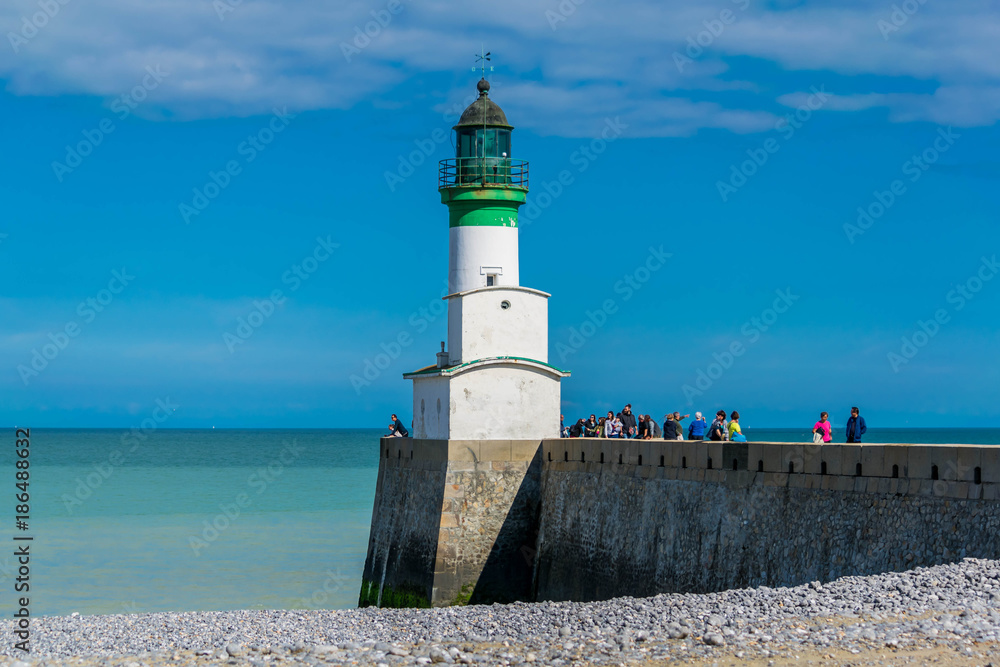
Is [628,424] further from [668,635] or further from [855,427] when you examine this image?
[668,635]

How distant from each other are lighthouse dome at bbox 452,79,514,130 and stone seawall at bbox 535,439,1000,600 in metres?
5.58

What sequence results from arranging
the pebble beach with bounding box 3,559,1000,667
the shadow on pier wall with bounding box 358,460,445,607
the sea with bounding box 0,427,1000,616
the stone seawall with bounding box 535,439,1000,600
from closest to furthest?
the pebble beach with bounding box 3,559,1000,667 < the stone seawall with bounding box 535,439,1000,600 < the shadow on pier wall with bounding box 358,460,445,607 < the sea with bounding box 0,427,1000,616

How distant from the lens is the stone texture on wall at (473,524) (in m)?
18.6

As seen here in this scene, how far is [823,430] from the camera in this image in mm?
14734

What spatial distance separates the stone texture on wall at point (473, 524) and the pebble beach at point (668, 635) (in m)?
3.82

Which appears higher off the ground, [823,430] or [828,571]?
[823,430]

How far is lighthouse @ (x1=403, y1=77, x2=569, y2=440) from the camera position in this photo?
19172 mm

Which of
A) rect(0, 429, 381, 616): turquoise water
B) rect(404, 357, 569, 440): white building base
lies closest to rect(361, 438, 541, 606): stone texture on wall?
rect(404, 357, 569, 440): white building base

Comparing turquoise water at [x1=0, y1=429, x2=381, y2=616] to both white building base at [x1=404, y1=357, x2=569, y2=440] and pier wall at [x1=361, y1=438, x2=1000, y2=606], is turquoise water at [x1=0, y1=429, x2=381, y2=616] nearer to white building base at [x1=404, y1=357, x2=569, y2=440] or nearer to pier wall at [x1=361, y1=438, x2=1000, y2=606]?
pier wall at [x1=361, y1=438, x2=1000, y2=606]

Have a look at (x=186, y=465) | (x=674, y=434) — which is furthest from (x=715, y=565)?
(x=186, y=465)

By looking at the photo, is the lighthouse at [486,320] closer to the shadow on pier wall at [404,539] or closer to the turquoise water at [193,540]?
the shadow on pier wall at [404,539]

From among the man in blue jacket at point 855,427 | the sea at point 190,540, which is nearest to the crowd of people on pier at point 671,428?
the man in blue jacket at point 855,427

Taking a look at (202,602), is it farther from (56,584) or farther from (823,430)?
(823,430)

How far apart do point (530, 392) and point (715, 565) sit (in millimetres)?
5847
